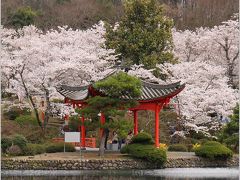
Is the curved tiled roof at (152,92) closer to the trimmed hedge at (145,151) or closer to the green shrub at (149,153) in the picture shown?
the trimmed hedge at (145,151)

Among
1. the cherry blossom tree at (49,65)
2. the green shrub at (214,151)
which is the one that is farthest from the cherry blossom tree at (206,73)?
the green shrub at (214,151)

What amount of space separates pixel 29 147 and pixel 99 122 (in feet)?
11.0

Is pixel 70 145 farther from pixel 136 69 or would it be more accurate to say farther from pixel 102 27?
pixel 102 27

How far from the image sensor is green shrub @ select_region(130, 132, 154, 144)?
86.0 ft

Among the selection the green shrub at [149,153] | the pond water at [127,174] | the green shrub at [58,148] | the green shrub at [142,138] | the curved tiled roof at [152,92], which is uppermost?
the curved tiled roof at [152,92]

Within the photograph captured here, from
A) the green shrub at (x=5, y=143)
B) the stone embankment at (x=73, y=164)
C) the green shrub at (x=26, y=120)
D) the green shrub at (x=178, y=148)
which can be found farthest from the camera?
the green shrub at (x=26, y=120)

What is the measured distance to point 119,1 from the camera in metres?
62.3

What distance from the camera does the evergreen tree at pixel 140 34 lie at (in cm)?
4138

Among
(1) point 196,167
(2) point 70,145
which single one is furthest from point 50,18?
(1) point 196,167

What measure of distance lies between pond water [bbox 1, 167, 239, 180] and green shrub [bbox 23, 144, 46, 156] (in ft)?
9.20

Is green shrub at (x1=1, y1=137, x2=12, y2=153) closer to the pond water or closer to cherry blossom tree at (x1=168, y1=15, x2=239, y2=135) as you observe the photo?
the pond water

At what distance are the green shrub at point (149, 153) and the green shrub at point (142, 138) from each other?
0.27 meters

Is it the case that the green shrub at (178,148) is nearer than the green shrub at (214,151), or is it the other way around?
the green shrub at (214,151)

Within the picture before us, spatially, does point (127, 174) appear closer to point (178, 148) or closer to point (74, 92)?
point (74, 92)
